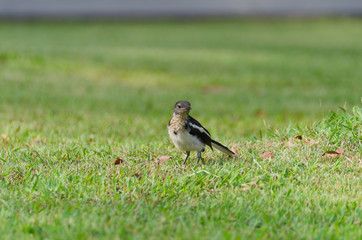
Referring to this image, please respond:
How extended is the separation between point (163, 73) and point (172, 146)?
856 cm

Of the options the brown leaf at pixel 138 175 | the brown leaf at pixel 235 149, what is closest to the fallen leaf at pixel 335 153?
the brown leaf at pixel 235 149

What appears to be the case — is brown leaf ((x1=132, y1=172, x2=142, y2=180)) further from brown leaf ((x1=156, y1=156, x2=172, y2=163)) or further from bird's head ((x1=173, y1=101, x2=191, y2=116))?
bird's head ((x1=173, y1=101, x2=191, y2=116))

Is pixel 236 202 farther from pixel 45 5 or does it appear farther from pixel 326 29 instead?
pixel 45 5

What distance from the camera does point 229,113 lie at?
9.55 meters

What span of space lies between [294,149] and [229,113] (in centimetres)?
442

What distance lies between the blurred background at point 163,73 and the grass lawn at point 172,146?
57mm

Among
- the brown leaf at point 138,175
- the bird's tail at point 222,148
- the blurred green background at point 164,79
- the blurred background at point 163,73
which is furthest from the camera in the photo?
the blurred background at point 163,73

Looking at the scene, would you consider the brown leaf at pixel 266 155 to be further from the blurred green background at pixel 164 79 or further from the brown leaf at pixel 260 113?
the brown leaf at pixel 260 113

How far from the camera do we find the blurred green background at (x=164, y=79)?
8.53m

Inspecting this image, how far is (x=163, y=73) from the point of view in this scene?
14164mm

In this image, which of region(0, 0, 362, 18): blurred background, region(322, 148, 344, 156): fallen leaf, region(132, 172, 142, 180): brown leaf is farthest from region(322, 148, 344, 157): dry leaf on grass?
region(0, 0, 362, 18): blurred background

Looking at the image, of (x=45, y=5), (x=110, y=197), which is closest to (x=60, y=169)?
(x=110, y=197)

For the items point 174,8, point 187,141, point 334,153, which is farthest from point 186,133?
point 174,8

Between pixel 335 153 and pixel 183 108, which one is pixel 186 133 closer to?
pixel 183 108
